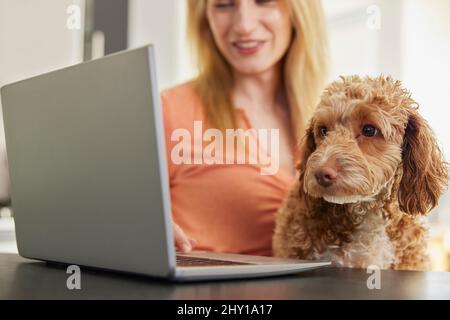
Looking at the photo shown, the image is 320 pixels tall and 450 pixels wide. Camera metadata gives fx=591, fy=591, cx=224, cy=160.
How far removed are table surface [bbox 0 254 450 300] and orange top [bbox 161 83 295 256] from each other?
0.63 metres

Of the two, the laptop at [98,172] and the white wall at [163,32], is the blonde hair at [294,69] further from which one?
the laptop at [98,172]

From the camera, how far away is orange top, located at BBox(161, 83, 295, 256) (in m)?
1.56

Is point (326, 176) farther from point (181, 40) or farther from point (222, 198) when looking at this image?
point (181, 40)

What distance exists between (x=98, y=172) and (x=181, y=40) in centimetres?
108

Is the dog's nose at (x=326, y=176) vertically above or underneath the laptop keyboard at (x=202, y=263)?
above

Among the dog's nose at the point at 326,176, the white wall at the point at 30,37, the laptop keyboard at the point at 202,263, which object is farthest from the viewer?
the white wall at the point at 30,37

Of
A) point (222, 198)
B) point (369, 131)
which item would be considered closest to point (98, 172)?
point (369, 131)

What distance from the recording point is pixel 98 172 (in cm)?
79

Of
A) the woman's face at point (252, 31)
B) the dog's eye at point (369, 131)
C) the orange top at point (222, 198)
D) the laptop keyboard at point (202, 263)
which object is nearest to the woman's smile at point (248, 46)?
the woman's face at point (252, 31)

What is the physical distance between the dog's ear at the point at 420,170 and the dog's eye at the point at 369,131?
0.27ft

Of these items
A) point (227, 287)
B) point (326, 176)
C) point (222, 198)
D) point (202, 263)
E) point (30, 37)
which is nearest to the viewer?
point (227, 287)

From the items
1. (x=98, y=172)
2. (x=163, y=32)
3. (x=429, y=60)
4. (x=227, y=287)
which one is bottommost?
(x=227, y=287)

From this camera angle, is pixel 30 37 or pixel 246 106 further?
pixel 30 37

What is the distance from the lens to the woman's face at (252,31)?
160 cm
